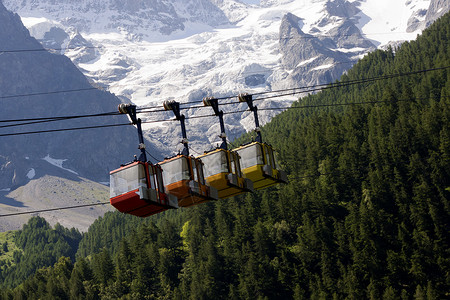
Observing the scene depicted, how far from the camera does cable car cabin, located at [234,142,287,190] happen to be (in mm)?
47562

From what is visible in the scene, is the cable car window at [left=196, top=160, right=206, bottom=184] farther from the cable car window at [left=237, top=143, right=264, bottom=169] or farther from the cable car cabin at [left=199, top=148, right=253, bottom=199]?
the cable car window at [left=237, top=143, right=264, bottom=169]

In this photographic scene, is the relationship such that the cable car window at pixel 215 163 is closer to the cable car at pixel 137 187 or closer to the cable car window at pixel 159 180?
the cable car window at pixel 159 180

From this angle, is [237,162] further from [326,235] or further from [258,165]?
[326,235]

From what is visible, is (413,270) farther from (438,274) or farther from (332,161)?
(332,161)

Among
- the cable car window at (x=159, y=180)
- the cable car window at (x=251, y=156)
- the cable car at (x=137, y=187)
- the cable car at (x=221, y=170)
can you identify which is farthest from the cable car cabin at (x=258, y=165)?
the cable car at (x=137, y=187)

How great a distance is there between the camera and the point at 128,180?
39250mm

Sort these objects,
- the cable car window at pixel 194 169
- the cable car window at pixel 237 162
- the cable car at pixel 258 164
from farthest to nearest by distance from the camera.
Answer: the cable car at pixel 258 164 < the cable car window at pixel 237 162 < the cable car window at pixel 194 169

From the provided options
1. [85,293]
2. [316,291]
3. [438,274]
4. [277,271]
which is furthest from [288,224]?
[85,293]

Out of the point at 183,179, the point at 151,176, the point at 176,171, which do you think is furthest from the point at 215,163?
the point at 151,176

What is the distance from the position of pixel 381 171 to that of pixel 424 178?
9376mm

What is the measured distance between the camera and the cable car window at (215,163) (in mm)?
44281

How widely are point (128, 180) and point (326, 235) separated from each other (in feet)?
340

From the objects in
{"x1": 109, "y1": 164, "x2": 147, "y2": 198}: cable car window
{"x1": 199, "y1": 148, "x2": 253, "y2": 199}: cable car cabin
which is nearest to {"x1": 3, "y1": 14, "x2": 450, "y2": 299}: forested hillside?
{"x1": 199, "y1": 148, "x2": 253, "y2": 199}: cable car cabin

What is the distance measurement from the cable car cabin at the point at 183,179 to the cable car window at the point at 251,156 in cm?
597
